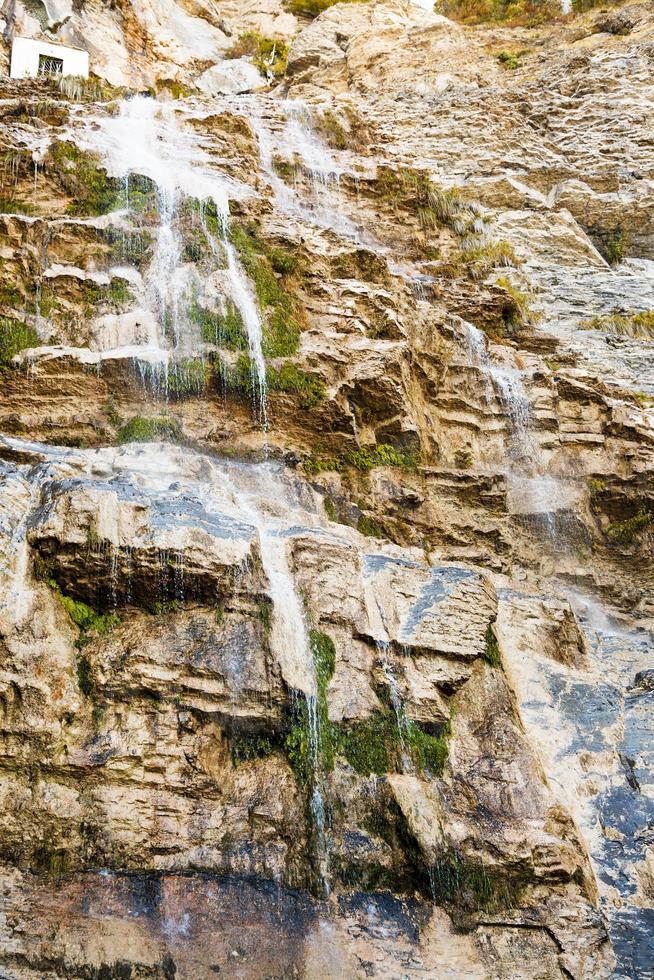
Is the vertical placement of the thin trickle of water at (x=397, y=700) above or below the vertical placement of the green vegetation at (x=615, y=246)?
below

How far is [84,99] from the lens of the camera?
63.3ft

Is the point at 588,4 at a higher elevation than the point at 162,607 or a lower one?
higher

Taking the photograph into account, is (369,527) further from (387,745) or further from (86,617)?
(86,617)

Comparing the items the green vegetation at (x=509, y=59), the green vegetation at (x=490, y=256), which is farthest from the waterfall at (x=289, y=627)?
the green vegetation at (x=509, y=59)

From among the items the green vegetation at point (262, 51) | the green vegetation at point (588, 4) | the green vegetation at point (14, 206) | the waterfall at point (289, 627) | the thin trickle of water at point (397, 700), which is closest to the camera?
the waterfall at point (289, 627)

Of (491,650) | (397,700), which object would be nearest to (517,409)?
(491,650)

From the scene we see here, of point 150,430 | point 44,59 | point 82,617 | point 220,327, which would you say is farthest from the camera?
point 44,59

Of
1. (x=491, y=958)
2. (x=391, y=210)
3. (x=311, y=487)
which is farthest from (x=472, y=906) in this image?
(x=391, y=210)

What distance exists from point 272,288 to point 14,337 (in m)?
4.19

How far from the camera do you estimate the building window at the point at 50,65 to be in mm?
24875

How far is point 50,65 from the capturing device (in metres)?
25.2

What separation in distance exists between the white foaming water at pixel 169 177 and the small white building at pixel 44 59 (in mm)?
7478

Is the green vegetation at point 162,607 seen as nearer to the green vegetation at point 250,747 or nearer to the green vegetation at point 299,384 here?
the green vegetation at point 250,747

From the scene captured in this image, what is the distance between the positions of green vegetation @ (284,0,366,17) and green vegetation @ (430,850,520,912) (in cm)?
3769
